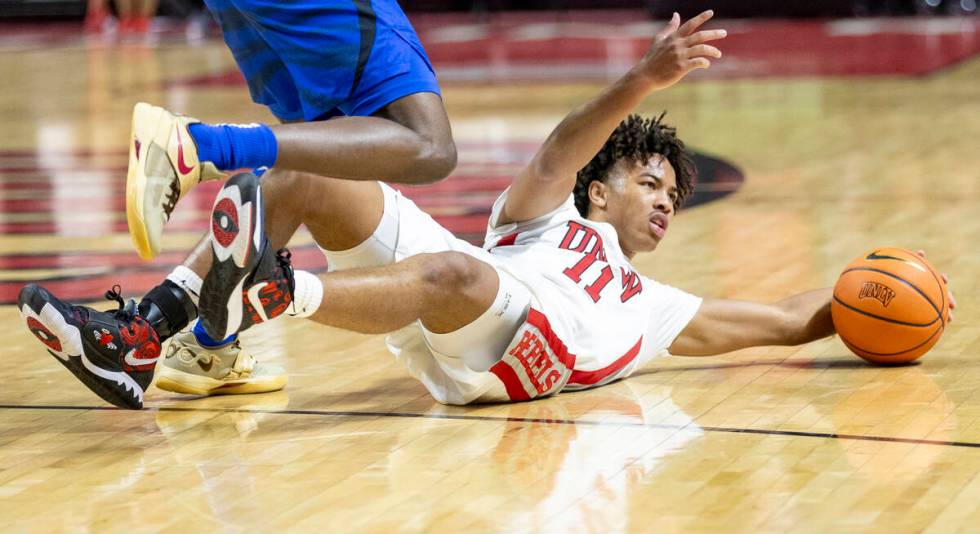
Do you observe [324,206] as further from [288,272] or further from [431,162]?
[288,272]

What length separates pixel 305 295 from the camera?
337 centimetres

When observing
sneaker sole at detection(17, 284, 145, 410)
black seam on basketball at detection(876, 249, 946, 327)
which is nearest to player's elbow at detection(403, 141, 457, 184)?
sneaker sole at detection(17, 284, 145, 410)

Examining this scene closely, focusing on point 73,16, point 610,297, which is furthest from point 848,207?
point 73,16

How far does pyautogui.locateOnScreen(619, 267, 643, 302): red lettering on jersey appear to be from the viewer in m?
4.00

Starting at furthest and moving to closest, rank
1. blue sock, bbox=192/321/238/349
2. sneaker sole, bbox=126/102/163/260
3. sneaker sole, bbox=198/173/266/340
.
Result: 1. blue sock, bbox=192/321/238/349
2. sneaker sole, bbox=126/102/163/260
3. sneaker sole, bbox=198/173/266/340

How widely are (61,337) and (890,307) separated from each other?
2124 mm

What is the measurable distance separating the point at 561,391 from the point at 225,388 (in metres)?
0.89

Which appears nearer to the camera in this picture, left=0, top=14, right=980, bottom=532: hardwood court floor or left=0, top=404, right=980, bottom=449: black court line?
left=0, top=14, right=980, bottom=532: hardwood court floor

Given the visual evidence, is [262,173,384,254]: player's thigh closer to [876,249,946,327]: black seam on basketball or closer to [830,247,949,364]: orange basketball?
[830,247,949,364]: orange basketball

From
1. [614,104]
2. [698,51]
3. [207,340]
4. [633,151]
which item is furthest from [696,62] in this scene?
[207,340]

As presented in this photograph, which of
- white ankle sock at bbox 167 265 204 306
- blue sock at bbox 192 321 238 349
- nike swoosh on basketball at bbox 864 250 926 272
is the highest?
white ankle sock at bbox 167 265 204 306

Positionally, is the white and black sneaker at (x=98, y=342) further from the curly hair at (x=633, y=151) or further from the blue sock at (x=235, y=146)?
the curly hair at (x=633, y=151)

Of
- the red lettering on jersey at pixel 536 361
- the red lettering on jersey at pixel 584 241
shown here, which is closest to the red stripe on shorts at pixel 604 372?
the red lettering on jersey at pixel 536 361

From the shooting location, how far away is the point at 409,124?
3.74m
